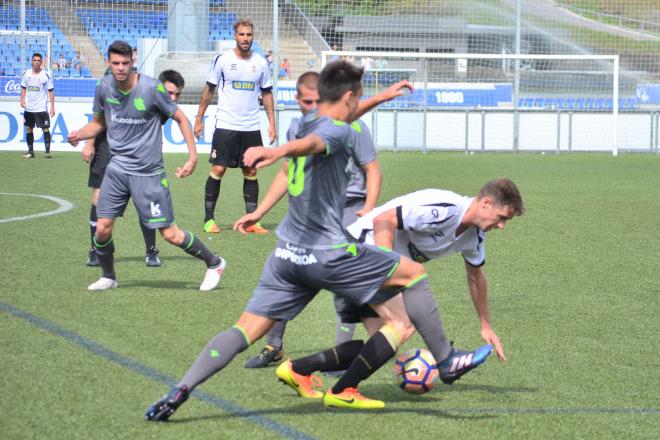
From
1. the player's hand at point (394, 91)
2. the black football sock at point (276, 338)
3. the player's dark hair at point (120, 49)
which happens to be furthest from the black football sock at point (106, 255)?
the player's hand at point (394, 91)

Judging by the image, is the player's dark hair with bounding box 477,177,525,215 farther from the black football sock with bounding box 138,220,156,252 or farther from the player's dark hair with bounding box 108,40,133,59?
the black football sock with bounding box 138,220,156,252

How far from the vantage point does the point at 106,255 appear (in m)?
8.27

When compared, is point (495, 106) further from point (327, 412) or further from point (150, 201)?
point (327, 412)

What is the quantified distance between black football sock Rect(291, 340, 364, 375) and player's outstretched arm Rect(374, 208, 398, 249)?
0.52 meters

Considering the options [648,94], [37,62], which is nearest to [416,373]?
[37,62]

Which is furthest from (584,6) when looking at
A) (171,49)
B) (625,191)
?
(625,191)

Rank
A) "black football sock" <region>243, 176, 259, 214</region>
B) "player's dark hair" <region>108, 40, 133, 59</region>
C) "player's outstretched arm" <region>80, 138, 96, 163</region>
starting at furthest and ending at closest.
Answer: "black football sock" <region>243, 176, 259, 214</region>, "player's outstretched arm" <region>80, 138, 96, 163</region>, "player's dark hair" <region>108, 40, 133, 59</region>

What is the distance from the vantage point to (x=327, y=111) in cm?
480

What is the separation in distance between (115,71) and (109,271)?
1550 mm

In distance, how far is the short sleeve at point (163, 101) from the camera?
8.12 meters

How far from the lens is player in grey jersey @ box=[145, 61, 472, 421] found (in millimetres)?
4734

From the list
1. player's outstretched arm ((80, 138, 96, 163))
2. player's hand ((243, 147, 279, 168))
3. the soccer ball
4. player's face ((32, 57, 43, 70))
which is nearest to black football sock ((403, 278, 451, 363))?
→ the soccer ball

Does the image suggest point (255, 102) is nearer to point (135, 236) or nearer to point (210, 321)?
point (135, 236)

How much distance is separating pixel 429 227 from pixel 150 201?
3.32m
